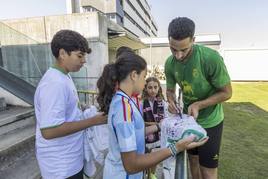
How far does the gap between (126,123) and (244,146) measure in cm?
393

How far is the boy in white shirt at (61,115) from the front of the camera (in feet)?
4.17

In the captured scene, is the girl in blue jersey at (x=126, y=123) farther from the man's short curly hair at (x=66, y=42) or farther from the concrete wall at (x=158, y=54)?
the concrete wall at (x=158, y=54)

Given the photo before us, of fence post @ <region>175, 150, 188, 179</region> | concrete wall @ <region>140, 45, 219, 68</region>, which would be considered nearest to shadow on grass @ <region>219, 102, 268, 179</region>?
fence post @ <region>175, 150, 188, 179</region>

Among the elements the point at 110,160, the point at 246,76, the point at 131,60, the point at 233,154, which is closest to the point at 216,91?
the point at 131,60

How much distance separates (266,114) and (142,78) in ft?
23.4

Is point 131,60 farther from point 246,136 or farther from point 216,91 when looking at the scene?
point 246,136

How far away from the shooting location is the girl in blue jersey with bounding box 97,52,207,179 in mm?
1151

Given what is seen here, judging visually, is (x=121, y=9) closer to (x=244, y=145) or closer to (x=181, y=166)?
(x=244, y=145)

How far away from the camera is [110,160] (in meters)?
1.34

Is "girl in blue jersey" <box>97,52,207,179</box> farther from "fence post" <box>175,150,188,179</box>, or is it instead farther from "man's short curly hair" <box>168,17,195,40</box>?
"man's short curly hair" <box>168,17,195,40</box>

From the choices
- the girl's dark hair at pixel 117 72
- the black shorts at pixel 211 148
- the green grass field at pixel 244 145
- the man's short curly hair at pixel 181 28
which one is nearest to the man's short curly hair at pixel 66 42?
the girl's dark hair at pixel 117 72

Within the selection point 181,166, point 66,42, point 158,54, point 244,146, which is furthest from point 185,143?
point 158,54

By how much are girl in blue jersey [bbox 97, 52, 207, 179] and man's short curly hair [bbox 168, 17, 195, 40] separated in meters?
0.44

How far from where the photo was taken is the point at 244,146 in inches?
169
